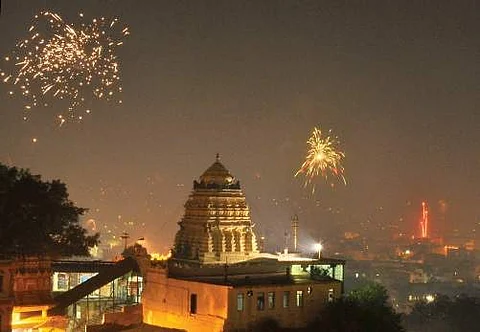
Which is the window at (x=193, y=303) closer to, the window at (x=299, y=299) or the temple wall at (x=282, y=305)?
the temple wall at (x=282, y=305)

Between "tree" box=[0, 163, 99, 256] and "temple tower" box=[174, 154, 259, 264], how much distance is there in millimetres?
10892

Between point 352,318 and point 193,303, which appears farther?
point 193,303

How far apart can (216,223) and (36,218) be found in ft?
48.6

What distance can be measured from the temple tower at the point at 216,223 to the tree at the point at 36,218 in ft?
35.7

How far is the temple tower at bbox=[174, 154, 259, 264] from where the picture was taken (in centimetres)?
5172

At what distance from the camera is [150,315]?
43750mm

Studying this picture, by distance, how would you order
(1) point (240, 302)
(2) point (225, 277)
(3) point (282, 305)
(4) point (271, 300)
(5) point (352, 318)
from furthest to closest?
1. (2) point (225, 277)
2. (3) point (282, 305)
3. (5) point (352, 318)
4. (4) point (271, 300)
5. (1) point (240, 302)

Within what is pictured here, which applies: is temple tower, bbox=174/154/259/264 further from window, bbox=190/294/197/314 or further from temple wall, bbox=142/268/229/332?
window, bbox=190/294/197/314

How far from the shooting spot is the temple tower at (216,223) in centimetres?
5172

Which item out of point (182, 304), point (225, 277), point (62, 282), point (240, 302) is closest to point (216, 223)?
point (62, 282)

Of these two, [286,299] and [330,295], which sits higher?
[330,295]

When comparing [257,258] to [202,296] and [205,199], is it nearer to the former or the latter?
[205,199]

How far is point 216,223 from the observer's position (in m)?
52.4

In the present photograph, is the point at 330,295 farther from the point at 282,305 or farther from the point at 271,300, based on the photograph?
the point at 271,300
